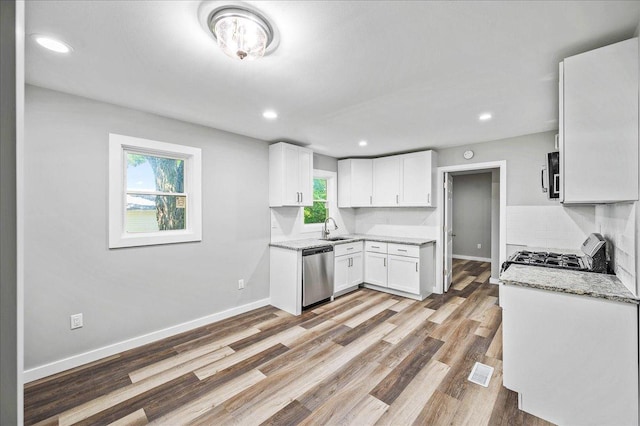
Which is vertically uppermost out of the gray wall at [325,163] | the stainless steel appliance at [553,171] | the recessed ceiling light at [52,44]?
the recessed ceiling light at [52,44]

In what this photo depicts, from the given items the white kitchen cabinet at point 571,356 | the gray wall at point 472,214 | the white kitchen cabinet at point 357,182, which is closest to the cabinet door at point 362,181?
the white kitchen cabinet at point 357,182

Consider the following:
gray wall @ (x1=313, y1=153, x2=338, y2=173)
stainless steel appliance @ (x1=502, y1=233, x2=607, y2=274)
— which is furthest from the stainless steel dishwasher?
stainless steel appliance @ (x1=502, y1=233, x2=607, y2=274)

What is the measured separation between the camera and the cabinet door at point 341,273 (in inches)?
164

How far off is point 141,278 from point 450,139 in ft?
13.8

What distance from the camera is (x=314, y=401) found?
1977mm

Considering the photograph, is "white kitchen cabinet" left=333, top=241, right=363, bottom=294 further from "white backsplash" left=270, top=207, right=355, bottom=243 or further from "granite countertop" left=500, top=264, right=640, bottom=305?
"granite countertop" left=500, top=264, right=640, bottom=305

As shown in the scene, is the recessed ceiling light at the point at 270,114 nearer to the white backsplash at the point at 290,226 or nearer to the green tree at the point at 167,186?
the green tree at the point at 167,186

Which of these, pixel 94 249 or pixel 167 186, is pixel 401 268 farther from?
pixel 94 249

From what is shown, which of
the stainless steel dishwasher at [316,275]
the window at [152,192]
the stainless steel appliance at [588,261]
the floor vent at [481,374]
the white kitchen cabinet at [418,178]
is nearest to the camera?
the stainless steel appliance at [588,261]

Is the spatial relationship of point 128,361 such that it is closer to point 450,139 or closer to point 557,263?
point 557,263

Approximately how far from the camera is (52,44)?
65.8 inches

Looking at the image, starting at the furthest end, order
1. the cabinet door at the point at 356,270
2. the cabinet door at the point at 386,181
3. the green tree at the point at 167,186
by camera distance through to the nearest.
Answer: the cabinet door at the point at 386,181
the cabinet door at the point at 356,270
the green tree at the point at 167,186

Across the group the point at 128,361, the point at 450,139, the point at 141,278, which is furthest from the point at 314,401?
the point at 450,139

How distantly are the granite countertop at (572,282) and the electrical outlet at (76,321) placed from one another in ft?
11.6
